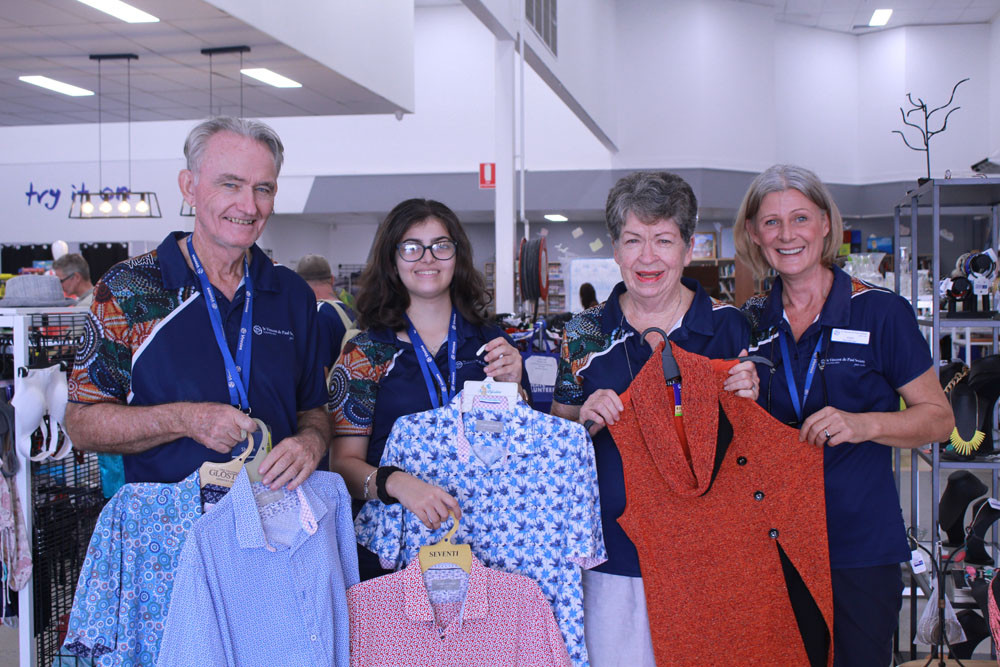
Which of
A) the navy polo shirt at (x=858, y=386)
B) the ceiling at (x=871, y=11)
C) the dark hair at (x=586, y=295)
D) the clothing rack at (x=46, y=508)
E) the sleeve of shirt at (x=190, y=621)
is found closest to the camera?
the sleeve of shirt at (x=190, y=621)

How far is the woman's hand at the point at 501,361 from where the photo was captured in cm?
214

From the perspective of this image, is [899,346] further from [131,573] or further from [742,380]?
[131,573]

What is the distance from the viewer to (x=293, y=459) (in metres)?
1.82

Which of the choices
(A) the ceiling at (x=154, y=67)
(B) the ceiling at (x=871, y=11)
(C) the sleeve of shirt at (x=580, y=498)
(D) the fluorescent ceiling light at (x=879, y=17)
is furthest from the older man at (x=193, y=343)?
(D) the fluorescent ceiling light at (x=879, y=17)

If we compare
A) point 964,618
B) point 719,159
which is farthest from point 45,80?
point 719,159

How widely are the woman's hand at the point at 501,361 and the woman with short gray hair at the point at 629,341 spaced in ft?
0.51

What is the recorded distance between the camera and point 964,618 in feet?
10.3

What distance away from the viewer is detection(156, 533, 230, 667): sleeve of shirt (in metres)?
1.67

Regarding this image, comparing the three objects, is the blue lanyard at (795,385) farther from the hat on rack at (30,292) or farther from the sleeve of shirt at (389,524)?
the hat on rack at (30,292)

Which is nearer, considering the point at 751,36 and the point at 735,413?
the point at 735,413

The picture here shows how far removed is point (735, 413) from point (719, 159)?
1259cm

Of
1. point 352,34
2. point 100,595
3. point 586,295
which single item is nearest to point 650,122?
point 586,295

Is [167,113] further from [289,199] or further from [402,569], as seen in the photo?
[402,569]

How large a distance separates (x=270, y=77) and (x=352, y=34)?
0.99m
